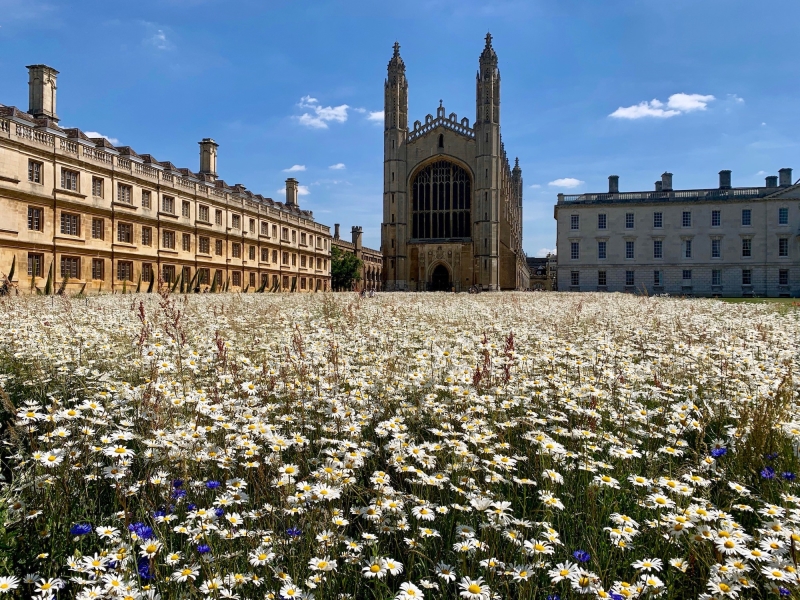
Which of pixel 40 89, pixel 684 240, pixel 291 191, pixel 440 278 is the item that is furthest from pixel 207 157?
pixel 684 240

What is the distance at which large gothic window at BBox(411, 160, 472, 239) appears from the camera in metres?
66.2

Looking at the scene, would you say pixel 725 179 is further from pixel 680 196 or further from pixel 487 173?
pixel 487 173

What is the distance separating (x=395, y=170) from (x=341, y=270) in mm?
18389

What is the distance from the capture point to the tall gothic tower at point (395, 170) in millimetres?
65688

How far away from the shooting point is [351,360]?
17.8ft

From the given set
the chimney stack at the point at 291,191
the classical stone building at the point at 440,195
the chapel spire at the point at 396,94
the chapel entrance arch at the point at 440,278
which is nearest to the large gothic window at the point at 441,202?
the classical stone building at the point at 440,195

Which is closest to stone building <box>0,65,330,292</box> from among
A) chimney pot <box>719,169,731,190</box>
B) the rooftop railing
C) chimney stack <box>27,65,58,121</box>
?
chimney stack <box>27,65,58,121</box>

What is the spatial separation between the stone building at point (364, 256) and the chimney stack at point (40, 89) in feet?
146

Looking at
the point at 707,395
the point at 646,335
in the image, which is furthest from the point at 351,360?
the point at 646,335

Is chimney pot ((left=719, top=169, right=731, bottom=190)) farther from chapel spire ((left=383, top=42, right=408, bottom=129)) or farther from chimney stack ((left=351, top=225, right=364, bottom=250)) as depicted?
chimney stack ((left=351, top=225, right=364, bottom=250))

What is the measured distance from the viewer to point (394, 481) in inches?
131

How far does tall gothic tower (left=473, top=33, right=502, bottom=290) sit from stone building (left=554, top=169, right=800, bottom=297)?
8.60m

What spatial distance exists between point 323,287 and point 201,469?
2557 inches

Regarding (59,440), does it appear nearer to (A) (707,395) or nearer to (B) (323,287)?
(A) (707,395)
